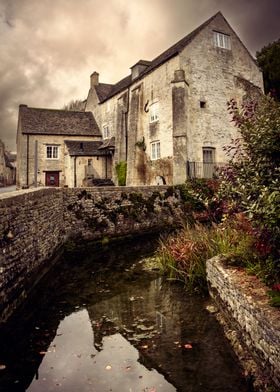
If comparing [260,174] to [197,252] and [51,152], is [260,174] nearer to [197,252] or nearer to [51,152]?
[197,252]

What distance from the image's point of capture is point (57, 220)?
44.1ft

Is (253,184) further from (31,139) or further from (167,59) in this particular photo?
(31,139)

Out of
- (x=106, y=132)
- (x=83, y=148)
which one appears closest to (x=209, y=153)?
(x=83, y=148)

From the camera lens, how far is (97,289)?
8.73 metres

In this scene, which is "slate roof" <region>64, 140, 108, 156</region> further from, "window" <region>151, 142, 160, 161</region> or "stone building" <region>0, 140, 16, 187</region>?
"stone building" <region>0, 140, 16, 187</region>

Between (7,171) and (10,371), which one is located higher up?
(7,171)

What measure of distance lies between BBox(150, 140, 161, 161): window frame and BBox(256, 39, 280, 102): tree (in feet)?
42.8

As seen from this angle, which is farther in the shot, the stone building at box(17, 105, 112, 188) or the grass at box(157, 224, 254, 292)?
the stone building at box(17, 105, 112, 188)

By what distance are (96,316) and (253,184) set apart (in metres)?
4.47

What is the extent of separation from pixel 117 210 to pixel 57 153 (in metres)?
17.2

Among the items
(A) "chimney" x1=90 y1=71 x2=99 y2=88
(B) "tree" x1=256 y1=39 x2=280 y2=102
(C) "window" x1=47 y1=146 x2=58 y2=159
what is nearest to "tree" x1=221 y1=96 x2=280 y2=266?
(B) "tree" x1=256 y1=39 x2=280 y2=102

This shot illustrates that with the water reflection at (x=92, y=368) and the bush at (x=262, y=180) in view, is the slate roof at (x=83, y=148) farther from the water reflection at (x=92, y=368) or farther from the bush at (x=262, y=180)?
the water reflection at (x=92, y=368)

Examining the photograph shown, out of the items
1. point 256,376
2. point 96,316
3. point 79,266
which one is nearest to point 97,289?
point 96,316

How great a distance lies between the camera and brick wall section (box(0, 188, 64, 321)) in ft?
21.6
